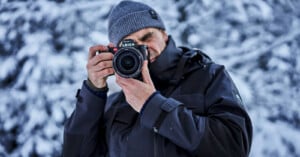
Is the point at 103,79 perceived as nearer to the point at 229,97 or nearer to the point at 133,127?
the point at 133,127

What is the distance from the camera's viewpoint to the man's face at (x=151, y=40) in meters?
1.39

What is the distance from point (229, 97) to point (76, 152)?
22.6 inches

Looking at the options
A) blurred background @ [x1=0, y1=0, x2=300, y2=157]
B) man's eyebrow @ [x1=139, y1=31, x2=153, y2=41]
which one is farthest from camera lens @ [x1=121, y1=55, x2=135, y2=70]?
blurred background @ [x1=0, y1=0, x2=300, y2=157]

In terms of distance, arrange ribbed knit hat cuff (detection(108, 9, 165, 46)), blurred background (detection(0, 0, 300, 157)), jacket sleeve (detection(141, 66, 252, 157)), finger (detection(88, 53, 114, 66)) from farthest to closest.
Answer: blurred background (detection(0, 0, 300, 157)) → ribbed knit hat cuff (detection(108, 9, 165, 46)) → finger (detection(88, 53, 114, 66)) → jacket sleeve (detection(141, 66, 252, 157))

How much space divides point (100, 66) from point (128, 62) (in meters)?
0.18

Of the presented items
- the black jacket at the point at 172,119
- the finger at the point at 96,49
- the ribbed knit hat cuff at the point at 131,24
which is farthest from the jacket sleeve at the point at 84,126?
the ribbed knit hat cuff at the point at 131,24

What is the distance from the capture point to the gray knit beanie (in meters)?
1.44

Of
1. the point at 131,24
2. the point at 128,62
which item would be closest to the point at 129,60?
the point at 128,62

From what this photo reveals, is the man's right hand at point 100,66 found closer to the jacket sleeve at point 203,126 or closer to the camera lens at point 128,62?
the camera lens at point 128,62

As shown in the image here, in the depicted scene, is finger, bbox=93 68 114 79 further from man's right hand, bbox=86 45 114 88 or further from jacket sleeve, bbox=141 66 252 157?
jacket sleeve, bbox=141 66 252 157

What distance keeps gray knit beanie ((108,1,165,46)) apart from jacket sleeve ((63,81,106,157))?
0.23 m

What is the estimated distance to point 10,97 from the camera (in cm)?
291

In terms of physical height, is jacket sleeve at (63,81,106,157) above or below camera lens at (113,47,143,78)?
below

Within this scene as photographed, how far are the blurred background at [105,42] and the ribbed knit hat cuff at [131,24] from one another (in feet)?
4.09
